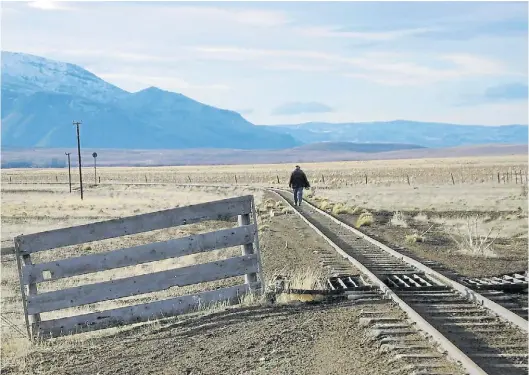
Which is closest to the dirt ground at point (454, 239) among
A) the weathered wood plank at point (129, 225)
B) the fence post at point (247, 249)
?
the fence post at point (247, 249)

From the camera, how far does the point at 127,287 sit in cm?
1048

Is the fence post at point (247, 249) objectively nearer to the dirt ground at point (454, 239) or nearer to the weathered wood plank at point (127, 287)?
the weathered wood plank at point (127, 287)

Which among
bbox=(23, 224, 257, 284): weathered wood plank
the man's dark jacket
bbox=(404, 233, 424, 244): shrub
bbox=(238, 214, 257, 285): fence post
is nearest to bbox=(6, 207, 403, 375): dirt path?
bbox=(238, 214, 257, 285): fence post

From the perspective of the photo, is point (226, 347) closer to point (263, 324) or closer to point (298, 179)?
point (263, 324)

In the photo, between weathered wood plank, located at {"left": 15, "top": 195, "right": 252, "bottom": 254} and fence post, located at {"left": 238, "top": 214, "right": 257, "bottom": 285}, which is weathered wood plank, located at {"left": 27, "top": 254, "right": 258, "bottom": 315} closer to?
fence post, located at {"left": 238, "top": 214, "right": 257, "bottom": 285}

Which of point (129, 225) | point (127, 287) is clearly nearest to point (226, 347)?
point (127, 287)

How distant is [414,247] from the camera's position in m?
18.4

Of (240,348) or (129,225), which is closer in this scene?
(240,348)

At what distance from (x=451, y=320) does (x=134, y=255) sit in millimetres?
3994

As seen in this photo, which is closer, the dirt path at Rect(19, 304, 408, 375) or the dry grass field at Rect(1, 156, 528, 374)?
the dirt path at Rect(19, 304, 408, 375)

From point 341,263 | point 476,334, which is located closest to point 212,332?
point 476,334

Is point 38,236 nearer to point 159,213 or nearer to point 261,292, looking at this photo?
point 159,213

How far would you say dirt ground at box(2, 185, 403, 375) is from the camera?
756 centimetres

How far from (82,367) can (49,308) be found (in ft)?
6.66
